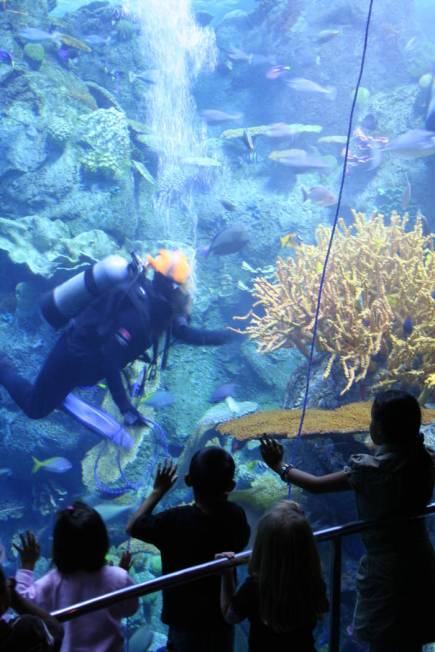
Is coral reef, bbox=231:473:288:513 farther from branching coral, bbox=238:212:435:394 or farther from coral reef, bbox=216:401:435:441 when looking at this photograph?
branching coral, bbox=238:212:435:394

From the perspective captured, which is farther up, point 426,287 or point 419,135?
point 419,135

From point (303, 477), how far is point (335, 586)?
13.4 inches

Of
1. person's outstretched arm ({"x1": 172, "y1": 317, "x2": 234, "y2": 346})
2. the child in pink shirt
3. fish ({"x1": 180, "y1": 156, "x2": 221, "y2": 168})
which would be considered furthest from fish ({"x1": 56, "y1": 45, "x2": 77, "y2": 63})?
the child in pink shirt

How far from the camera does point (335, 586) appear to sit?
162 centimetres

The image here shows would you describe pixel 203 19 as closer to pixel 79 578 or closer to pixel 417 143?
pixel 417 143

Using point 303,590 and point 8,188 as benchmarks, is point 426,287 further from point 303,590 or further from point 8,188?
point 8,188

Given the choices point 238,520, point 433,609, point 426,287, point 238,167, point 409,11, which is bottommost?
point 433,609

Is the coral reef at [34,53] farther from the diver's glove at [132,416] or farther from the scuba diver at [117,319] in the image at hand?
the diver's glove at [132,416]

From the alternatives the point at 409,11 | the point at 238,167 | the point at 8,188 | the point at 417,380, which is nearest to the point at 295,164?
the point at 238,167

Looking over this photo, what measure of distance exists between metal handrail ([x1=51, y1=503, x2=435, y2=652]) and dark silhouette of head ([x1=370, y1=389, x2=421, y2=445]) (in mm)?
236

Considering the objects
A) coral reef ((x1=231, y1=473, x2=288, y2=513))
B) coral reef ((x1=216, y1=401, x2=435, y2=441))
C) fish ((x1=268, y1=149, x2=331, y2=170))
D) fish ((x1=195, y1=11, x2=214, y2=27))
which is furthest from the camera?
fish ((x1=195, y1=11, x2=214, y2=27))

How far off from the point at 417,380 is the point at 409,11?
39.6ft

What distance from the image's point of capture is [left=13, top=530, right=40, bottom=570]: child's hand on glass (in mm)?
1381

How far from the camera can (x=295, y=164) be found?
8406 mm
